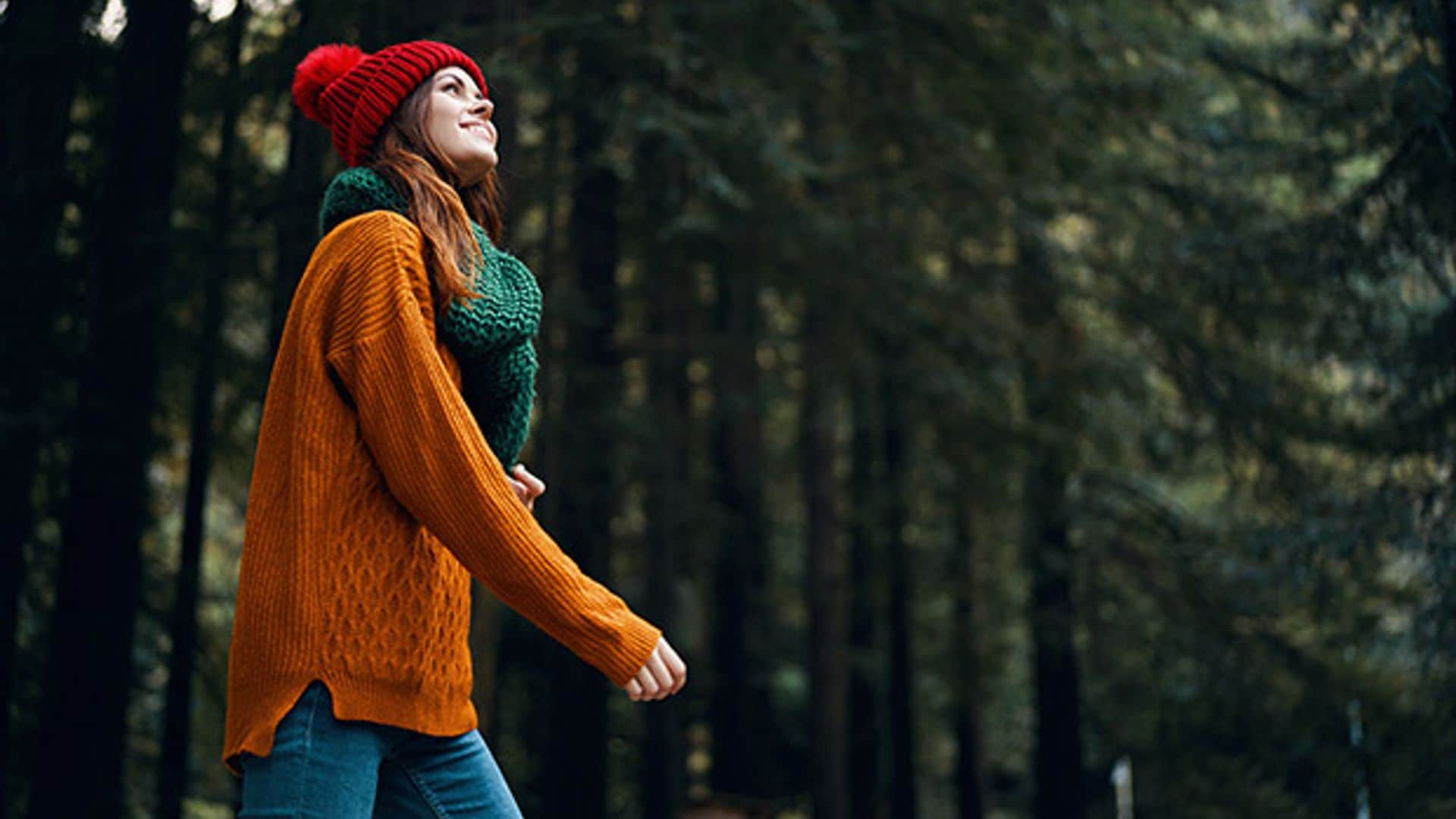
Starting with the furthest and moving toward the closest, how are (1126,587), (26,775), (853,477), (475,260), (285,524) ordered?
1. (853,477)
2. (1126,587)
3. (26,775)
4. (475,260)
5. (285,524)

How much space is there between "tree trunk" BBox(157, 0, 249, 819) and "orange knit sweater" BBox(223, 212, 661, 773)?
3.74 m

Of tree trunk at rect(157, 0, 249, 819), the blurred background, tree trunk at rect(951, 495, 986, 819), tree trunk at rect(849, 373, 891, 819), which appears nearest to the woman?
the blurred background

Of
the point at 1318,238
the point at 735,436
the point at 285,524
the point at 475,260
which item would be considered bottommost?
the point at 285,524

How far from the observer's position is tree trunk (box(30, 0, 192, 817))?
5117 millimetres

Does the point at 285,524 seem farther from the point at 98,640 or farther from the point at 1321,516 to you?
the point at 1321,516

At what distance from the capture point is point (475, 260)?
2.18 metres

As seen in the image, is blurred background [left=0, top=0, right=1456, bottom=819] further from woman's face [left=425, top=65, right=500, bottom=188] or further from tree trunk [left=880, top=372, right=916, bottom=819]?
woman's face [left=425, top=65, right=500, bottom=188]

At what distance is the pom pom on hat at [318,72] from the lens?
247 cm

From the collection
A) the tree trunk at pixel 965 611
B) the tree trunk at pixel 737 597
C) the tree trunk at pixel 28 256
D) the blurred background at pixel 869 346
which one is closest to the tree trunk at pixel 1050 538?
the blurred background at pixel 869 346

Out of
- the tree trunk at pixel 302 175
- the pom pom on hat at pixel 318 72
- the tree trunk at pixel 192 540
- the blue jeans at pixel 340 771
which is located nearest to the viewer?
the blue jeans at pixel 340 771

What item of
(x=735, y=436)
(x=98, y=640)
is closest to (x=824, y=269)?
(x=98, y=640)

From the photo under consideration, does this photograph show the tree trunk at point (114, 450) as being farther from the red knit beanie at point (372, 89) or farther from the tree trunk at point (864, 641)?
the tree trunk at point (864, 641)

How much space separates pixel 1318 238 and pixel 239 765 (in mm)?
7034

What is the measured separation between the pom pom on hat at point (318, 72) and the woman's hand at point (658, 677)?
116 cm
